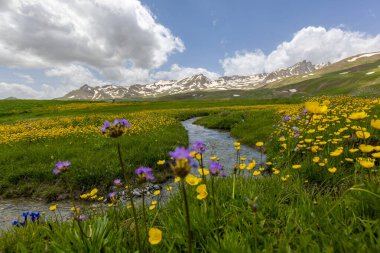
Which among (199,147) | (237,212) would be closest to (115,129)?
(199,147)

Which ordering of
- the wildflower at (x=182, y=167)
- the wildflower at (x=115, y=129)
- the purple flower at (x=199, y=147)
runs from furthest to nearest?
the purple flower at (x=199, y=147), the wildflower at (x=115, y=129), the wildflower at (x=182, y=167)

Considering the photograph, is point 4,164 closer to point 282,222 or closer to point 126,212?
point 126,212

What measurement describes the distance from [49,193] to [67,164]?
7.08 meters

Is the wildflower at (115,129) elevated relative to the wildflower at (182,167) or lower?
elevated

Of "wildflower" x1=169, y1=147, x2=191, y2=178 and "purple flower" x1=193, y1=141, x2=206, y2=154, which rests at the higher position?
"wildflower" x1=169, y1=147, x2=191, y2=178

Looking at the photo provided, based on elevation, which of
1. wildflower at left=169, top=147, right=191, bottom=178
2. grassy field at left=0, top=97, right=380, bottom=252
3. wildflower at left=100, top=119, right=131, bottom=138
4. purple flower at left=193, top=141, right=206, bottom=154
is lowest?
grassy field at left=0, top=97, right=380, bottom=252

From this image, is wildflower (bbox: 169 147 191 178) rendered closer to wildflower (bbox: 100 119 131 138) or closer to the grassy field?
the grassy field

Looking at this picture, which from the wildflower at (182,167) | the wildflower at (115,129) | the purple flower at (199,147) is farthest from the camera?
the purple flower at (199,147)

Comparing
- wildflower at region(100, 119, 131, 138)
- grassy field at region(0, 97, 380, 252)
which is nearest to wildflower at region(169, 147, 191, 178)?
grassy field at region(0, 97, 380, 252)


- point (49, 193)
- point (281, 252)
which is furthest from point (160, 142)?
point (281, 252)

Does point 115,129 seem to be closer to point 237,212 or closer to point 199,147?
point 199,147

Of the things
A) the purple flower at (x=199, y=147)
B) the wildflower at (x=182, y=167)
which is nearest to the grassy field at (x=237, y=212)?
the wildflower at (x=182, y=167)

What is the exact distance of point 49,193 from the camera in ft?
27.6

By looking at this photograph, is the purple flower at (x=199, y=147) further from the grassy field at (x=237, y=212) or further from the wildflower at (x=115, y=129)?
the wildflower at (x=115, y=129)
